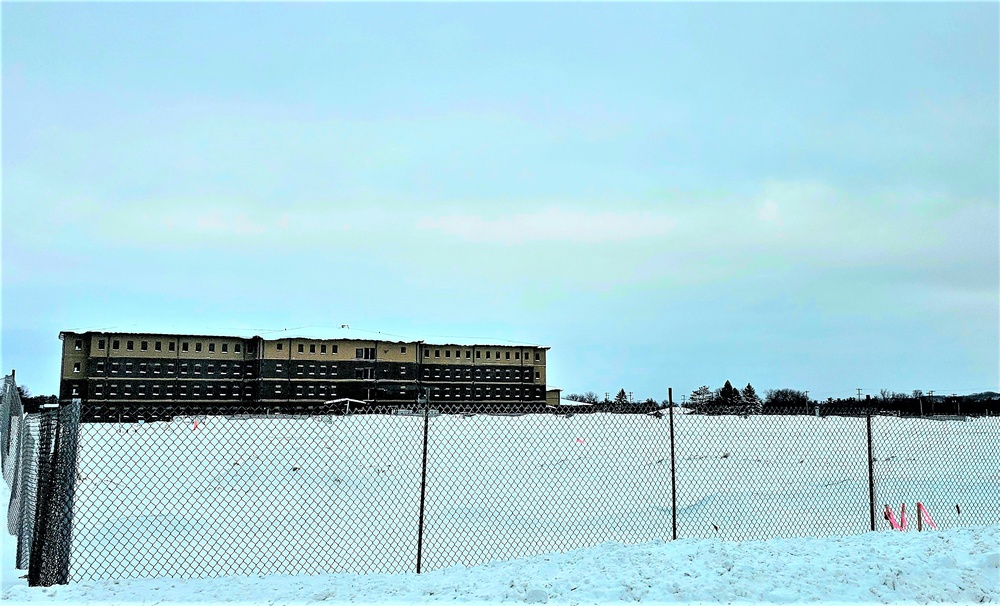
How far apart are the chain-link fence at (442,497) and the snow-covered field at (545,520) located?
78 mm

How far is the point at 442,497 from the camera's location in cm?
1642

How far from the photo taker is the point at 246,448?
21.7m

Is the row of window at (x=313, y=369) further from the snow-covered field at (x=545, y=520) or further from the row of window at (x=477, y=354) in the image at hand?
the snow-covered field at (x=545, y=520)

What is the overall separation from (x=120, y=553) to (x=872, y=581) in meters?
9.24

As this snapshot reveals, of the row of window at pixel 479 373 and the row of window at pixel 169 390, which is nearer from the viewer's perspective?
the row of window at pixel 169 390

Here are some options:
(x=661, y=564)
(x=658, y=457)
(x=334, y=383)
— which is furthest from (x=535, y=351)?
(x=661, y=564)

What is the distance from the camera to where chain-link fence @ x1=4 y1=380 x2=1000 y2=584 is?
391 inches

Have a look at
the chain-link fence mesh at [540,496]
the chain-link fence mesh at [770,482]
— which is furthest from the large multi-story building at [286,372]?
the chain-link fence mesh at [540,496]

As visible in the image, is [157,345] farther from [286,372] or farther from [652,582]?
[652,582]

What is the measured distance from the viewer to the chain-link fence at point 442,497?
9.94 metres

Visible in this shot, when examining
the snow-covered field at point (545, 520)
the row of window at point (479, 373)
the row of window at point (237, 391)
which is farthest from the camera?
the row of window at point (479, 373)

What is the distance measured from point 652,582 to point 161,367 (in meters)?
85.3

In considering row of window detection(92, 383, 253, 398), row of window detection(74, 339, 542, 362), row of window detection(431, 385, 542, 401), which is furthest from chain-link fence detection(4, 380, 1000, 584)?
row of window detection(431, 385, 542, 401)

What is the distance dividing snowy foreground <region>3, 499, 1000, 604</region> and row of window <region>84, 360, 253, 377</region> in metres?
81.6
